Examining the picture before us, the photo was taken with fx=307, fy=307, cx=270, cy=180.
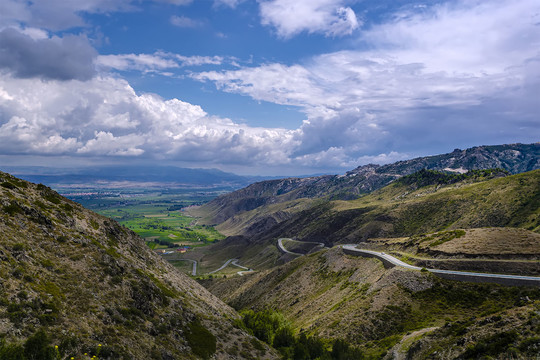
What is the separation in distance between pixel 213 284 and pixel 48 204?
392 feet

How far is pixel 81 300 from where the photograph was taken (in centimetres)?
4088

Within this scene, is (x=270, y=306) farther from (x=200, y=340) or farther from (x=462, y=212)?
(x=462, y=212)

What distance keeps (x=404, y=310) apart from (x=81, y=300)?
57.6 metres

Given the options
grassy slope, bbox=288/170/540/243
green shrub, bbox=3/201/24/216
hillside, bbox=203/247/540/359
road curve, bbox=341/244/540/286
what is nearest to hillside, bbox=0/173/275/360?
green shrub, bbox=3/201/24/216

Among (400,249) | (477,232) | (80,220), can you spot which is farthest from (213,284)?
(477,232)

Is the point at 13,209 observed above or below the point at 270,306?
above

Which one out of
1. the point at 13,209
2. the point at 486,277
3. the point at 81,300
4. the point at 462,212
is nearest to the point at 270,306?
the point at 486,277

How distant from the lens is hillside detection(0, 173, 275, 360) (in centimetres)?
3303

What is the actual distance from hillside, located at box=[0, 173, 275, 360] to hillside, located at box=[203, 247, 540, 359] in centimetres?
2081

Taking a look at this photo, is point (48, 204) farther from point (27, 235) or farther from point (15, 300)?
point (15, 300)

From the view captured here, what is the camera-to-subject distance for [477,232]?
8731 cm

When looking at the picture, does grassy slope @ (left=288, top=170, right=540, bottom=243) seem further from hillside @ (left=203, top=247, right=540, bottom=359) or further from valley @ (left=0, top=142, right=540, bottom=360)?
hillside @ (left=203, top=247, right=540, bottom=359)

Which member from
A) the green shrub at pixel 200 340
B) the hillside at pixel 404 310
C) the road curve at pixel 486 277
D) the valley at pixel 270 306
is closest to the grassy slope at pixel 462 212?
the valley at pixel 270 306

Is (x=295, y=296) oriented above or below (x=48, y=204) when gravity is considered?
below
